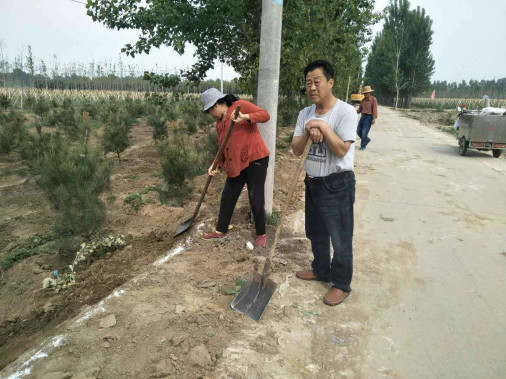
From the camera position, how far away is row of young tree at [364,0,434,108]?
41.9 m

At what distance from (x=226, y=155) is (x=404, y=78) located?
47.8m

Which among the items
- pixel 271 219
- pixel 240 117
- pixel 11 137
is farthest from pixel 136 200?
pixel 11 137

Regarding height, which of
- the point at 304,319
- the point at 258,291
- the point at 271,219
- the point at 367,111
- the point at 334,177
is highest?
the point at 367,111

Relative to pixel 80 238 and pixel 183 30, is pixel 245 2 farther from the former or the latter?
pixel 80 238

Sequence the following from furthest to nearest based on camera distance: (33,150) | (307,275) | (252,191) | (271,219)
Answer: (33,150) → (271,219) → (252,191) → (307,275)

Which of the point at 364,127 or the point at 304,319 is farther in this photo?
the point at 364,127

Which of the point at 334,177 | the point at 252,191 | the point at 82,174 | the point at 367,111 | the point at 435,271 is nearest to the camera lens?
the point at 334,177

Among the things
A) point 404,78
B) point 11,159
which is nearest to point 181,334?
point 11,159

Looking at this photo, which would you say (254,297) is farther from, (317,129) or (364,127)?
(364,127)

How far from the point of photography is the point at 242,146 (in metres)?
3.24

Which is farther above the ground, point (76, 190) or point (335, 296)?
point (76, 190)

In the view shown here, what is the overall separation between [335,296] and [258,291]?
61 cm

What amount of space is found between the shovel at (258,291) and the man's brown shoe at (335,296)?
1.42 feet

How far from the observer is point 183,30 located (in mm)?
4629
